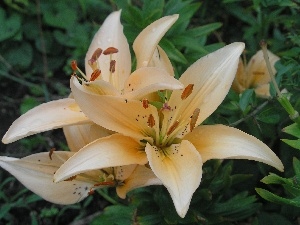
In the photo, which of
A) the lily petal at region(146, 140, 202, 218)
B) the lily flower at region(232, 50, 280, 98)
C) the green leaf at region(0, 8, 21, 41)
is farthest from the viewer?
the green leaf at region(0, 8, 21, 41)

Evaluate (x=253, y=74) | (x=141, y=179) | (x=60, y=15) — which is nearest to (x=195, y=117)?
(x=141, y=179)

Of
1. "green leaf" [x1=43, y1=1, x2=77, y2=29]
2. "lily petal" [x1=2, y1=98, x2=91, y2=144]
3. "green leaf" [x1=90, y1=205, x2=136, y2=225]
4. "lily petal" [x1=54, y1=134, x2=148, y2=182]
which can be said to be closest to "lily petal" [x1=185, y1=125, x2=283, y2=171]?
"lily petal" [x1=54, y1=134, x2=148, y2=182]

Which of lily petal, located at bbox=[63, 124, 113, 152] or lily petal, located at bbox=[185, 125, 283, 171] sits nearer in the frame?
lily petal, located at bbox=[185, 125, 283, 171]

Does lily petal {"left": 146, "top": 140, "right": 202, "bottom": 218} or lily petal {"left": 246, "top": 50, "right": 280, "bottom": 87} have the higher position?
lily petal {"left": 146, "top": 140, "right": 202, "bottom": 218}

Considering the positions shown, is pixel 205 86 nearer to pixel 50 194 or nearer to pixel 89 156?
pixel 89 156

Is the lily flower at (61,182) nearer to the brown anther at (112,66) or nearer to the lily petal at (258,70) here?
the brown anther at (112,66)

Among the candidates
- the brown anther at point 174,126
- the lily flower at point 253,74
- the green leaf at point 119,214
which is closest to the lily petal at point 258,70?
the lily flower at point 253,74

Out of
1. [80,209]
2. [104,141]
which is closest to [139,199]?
[104,141]

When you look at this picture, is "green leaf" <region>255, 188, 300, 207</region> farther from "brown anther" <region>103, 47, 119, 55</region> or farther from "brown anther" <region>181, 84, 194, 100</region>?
"brown anther" <region>103, 47, 119, 55</region>
